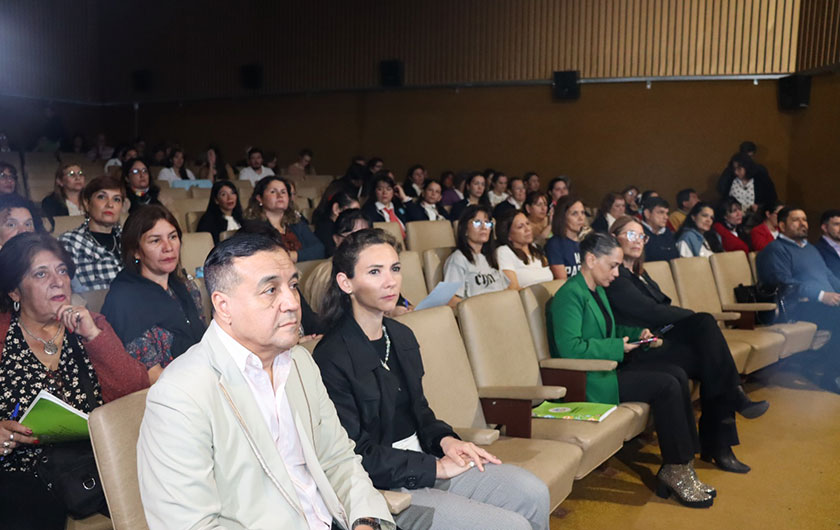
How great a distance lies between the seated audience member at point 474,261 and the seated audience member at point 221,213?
4.27 ft

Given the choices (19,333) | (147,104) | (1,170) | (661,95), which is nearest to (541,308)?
(19,333)

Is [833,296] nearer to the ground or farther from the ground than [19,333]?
nearer to the ground

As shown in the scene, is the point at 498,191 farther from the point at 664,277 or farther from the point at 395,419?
the point at 395,419

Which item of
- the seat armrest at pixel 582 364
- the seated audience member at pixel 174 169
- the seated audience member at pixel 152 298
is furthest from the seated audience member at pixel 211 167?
the seat armrest at pixel 582 364

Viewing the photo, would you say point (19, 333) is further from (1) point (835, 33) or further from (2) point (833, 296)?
(1) point (835, 33)

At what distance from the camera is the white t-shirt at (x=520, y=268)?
14.1 ft

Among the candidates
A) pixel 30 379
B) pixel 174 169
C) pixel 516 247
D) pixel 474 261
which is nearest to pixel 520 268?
pixel 516 247

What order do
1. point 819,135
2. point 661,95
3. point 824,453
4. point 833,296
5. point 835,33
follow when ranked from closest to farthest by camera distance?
point 824,453 < point 833,296 < point 835,33 < point 819,135 < point 661,95

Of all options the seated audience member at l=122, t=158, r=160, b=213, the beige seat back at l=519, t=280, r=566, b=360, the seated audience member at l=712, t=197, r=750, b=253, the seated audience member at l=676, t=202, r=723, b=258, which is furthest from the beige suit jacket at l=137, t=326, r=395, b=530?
the seated audience member at l=712, t=197, r=750, b=253

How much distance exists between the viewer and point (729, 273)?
4.89m

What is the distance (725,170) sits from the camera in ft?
26.7

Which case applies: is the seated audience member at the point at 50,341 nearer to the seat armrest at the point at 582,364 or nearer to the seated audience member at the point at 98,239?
the seated audience member at the point at 98,239

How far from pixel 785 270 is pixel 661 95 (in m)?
4.30

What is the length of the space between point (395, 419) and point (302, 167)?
7348 millimetres
